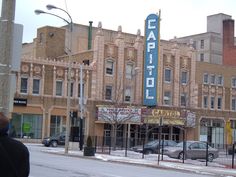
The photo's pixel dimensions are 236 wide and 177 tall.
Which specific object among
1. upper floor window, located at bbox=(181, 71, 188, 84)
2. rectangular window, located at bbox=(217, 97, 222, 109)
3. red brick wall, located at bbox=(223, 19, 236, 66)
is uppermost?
red brick wall, located at bbox=(223, 19, 236, 66)

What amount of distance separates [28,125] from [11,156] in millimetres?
55764

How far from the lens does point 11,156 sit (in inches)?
173

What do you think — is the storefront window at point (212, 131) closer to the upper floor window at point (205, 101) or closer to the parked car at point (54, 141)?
the upper floor window at point (205, 101)

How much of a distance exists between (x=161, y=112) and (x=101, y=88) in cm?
857

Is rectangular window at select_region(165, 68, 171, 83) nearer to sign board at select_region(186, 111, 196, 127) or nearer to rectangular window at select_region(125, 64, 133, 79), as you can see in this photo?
sign board at select_region(186, 111, 196, 127)

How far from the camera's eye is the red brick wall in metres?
91.9

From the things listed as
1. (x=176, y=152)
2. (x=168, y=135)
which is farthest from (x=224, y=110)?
(x=176, y=152)

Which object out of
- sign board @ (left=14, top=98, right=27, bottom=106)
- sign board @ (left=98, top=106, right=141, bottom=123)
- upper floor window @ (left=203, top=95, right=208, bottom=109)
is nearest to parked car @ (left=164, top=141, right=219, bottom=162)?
sign board @ (left=98, top=106, right=141, bottom=123)

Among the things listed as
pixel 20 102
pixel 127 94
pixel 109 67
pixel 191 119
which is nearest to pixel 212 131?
pixel 191 119

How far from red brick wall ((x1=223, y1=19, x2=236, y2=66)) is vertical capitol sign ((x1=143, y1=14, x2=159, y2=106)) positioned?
100 ft

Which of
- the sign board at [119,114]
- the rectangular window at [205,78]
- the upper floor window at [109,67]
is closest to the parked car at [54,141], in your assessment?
the sign board at [119,114]

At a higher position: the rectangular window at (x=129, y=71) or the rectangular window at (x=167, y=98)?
the rectangular window at (x=129, y=71)

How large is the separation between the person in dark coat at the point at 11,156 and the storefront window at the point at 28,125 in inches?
2140

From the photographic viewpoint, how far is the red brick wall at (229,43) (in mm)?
91938
